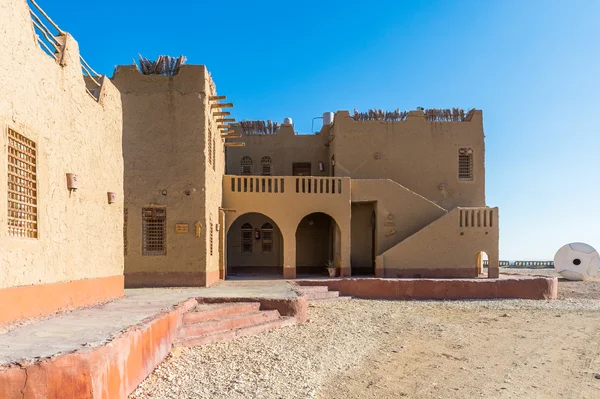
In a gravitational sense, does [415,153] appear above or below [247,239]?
above

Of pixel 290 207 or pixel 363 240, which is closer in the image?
pixel 290 207

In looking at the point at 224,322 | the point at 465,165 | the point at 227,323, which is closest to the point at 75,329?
the point at 224,322

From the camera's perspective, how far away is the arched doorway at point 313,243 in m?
21.5

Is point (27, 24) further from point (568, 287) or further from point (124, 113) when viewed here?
point (568, 287)

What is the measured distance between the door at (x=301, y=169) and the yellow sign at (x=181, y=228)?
9620 mm

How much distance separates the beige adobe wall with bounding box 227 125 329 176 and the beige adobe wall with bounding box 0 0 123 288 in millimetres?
11993

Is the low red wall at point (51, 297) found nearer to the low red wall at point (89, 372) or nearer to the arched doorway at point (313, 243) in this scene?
the low red wall at point (89, 372)

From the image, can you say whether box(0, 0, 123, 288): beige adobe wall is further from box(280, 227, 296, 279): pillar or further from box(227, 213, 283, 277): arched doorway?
box(227, 213, 283, 277): arched doorway

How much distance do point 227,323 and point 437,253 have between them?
36.2 feet

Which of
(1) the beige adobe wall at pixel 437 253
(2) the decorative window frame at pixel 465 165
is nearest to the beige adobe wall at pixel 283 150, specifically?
(2) the decorative window frame at pixel 465 165

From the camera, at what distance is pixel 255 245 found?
70.0ft

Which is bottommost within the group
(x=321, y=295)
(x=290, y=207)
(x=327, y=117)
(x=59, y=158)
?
(x=321, y=295)

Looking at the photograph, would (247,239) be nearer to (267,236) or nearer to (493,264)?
(267,236)

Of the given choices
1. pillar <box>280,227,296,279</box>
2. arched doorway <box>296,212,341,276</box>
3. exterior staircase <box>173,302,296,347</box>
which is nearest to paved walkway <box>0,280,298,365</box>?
exterior staircase <box>173,302,296,347</box>
